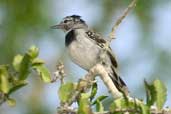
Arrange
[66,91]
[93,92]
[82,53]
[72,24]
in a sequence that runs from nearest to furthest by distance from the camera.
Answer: [66,91] → [93,92] → [82,53] → [72,24]

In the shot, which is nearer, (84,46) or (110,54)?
(110,54)

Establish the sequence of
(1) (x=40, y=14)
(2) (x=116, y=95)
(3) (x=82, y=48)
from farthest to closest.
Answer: (1) (x=40, y=14) < (3) (x=82, y=48) < (2) (x=116, y=95)

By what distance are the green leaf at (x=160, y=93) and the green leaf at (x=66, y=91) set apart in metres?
0.38

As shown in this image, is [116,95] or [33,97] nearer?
[116,95]

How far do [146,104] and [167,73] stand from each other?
5.30 m

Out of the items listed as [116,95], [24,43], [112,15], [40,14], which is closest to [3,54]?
[24,43]

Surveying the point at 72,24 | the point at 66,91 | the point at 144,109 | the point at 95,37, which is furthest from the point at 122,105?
the point at 72,24

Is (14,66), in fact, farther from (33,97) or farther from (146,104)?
(33,97)

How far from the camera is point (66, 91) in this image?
2.88 metres

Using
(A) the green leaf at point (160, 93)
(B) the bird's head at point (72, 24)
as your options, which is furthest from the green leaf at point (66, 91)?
(B) the bird's head at point (72, 24)

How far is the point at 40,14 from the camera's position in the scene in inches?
341

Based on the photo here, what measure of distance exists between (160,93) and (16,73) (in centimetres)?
60

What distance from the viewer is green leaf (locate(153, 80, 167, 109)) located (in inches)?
107

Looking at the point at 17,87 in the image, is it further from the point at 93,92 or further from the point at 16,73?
the point at 93,92
